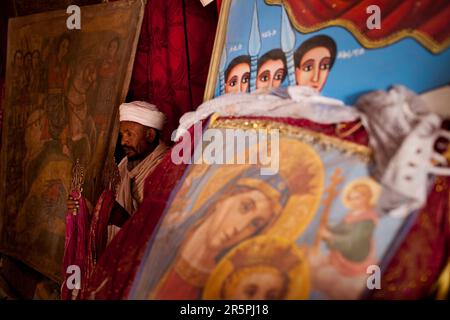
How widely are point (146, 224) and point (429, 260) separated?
1111 millimetres

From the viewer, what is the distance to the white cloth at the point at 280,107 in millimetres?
1607

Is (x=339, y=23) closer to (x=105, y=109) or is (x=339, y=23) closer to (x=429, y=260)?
(x=429, y=260)

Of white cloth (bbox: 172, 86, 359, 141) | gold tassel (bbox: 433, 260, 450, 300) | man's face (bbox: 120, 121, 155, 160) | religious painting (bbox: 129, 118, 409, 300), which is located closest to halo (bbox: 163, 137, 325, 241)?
religious painting (bbox: 129, 118, 409, 300)

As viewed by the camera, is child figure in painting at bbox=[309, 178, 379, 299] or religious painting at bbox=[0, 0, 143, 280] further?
religious painting at bbox=[0, 0, 143, 280]

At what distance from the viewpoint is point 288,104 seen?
5.80ft

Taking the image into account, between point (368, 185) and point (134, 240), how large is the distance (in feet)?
3.28

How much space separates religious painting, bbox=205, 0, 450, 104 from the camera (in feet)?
5.11

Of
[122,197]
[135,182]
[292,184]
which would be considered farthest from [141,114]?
[292,184]

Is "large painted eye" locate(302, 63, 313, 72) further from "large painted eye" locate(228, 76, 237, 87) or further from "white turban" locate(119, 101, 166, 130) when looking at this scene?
"white turban" locate(119, 101, 166, 130)

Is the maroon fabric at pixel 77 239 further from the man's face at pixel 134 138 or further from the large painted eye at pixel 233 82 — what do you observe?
the large painted eye at pixel 233 82

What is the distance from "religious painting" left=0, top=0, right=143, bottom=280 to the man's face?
0.66 feet

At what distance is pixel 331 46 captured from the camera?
5.89 ft
